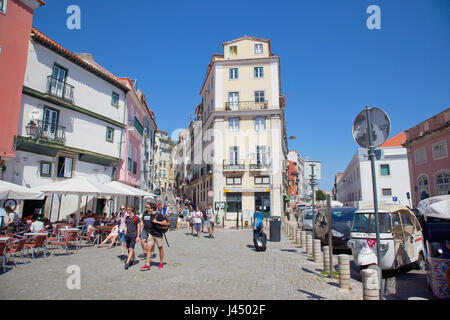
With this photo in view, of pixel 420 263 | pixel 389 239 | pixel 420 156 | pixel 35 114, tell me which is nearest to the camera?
pixel 389 239

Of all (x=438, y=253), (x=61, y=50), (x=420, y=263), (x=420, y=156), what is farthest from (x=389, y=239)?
(x=420, y=156)

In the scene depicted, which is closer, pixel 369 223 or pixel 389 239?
pixel 389 239

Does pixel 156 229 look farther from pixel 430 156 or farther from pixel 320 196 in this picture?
pixel 320 196

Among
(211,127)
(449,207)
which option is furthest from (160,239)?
(211,127)

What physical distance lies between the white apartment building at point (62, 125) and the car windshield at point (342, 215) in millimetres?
15435

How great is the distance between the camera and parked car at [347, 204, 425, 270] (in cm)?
715

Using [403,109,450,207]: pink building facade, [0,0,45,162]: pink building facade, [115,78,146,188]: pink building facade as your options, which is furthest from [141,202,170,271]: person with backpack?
[403,109,450,207]: pink building facade

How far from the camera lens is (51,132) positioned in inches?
632

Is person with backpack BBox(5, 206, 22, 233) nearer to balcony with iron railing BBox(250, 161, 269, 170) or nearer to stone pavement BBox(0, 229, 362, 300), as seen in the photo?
stone pavement BBox(0, 229, 362, 300)

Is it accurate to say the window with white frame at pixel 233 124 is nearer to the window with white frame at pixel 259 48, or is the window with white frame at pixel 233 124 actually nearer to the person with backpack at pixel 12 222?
the window with white frame at pixel 259 48

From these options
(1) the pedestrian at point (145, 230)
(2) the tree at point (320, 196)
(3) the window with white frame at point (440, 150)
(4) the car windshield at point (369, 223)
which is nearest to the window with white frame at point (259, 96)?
(3) the window with white frame at point (440, 150)

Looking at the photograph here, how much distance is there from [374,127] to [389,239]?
380 cm

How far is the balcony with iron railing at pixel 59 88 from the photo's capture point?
1584 cm

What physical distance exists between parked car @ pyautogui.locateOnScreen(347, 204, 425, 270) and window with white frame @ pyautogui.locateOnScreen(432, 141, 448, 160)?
19.8 m
